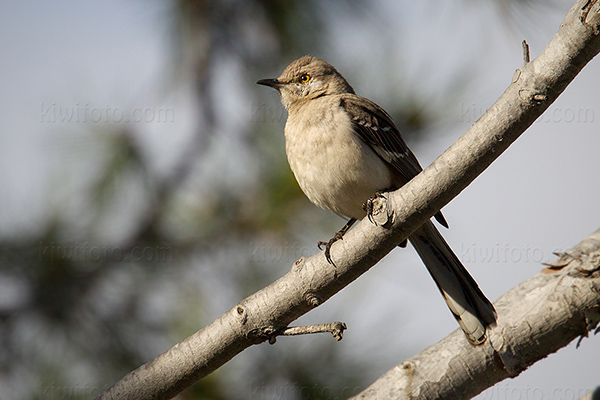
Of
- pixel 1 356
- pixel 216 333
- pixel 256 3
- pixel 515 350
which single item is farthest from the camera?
pixel 256 3

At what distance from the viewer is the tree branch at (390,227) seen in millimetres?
1938

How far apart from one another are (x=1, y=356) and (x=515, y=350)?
9.55 feet

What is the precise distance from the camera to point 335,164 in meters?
3.40

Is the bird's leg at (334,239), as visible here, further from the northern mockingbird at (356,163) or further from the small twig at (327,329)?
the small twig at (327,329)

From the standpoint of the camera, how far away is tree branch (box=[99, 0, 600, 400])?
194 cm

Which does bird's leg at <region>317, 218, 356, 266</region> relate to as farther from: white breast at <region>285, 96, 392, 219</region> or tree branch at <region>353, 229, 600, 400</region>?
tree branch at <region>353, 229, 600, 400</region>

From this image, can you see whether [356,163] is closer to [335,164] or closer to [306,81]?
[335,164]

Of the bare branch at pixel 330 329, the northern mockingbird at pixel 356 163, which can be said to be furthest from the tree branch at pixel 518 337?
the northern mockingbird at pixel 356 163

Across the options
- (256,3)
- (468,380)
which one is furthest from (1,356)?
(256,3)

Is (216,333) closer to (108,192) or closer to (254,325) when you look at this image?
(254,325)

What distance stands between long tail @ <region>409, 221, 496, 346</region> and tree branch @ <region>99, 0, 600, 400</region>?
336 mm

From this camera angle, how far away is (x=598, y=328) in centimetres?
201

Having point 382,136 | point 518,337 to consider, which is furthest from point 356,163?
point 518,337

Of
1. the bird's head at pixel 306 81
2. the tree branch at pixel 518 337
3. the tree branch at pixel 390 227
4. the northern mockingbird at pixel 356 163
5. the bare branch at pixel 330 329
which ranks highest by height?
the bird's head at pixel 306 81
